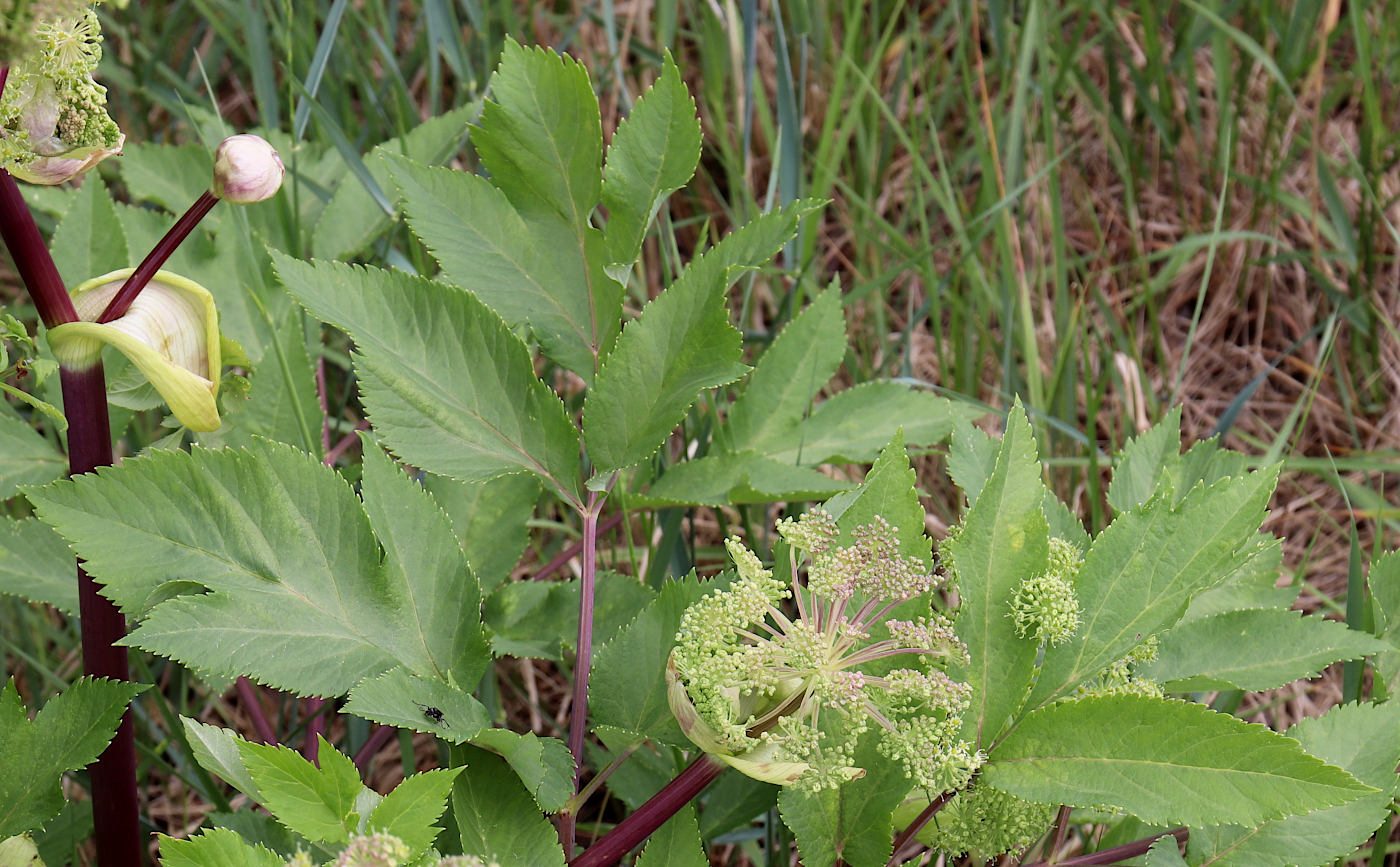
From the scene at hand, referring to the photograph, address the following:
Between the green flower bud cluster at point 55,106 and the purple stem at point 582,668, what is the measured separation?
52 cm

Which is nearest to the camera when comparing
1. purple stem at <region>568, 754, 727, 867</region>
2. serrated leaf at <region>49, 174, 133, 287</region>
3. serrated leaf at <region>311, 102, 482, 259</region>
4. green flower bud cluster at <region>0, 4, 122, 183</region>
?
green flower bud cluster at <region>0, 4, 122, 183</region>

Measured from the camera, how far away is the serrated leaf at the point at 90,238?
1.40 metres

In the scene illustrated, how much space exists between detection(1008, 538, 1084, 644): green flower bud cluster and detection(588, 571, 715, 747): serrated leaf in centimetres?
29

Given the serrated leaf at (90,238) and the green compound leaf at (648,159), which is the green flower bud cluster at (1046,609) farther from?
the serrated leaf at (90,238)

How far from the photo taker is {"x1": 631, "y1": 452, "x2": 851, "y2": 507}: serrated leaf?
1284 mm

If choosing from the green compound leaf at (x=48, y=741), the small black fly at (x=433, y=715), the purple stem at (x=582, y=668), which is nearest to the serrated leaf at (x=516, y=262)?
the purple stem at (x=582, y=668)

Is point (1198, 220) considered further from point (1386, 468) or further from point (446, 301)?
point (446, 301)

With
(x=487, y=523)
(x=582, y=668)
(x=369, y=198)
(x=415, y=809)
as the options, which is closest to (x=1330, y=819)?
(x=582, y=668)

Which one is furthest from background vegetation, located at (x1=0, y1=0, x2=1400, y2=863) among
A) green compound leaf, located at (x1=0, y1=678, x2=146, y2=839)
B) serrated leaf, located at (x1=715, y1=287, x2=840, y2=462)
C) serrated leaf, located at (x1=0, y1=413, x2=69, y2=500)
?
green compound leaf, located at (x1=0, y1=678, x2=146, y2=839)

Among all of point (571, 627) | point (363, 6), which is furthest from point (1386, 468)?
point (363, 6)

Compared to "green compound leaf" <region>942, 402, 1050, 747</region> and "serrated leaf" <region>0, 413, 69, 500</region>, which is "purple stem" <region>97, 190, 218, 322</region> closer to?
"serrated leaf" <region>0, 413, 69, 500</region>

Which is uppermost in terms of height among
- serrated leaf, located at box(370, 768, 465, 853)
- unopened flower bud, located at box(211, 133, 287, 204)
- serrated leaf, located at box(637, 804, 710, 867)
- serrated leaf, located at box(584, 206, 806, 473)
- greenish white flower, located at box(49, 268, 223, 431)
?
unopened flower bud, located at box(211, 133, 287, 204)

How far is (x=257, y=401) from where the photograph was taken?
1320mm

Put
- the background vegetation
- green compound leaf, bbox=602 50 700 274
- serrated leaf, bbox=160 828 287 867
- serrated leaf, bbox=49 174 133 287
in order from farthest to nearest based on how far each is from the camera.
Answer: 1. the background vegetation
2. serrated leaf, bbox=49 174 133 287
3. green compound leaf, bbox=602 50 700 274
4. serrated leaf, bbox=160 828 287 867
